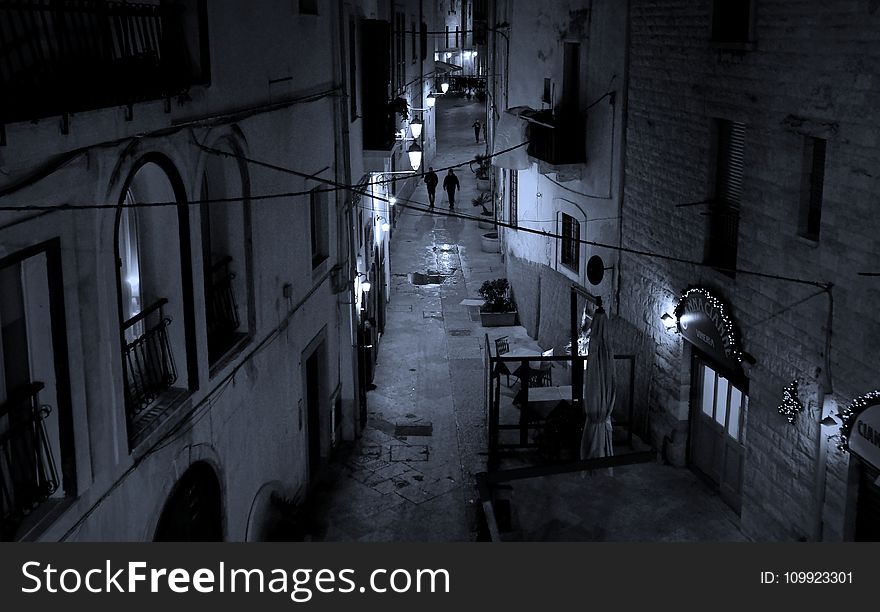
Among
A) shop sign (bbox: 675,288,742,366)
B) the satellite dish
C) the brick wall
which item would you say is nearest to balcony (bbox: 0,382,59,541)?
the brick wall

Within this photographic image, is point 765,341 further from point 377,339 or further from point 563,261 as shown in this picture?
point 377,339

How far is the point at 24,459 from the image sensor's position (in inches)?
300

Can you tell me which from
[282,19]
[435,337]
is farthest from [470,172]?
[282,19]

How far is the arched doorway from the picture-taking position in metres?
10.1

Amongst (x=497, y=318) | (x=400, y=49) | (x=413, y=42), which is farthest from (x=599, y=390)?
(x=413, y=42)

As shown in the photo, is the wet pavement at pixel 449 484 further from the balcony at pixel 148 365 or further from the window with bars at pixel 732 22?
the window with bars at pixel 732 22

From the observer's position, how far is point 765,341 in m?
13.8

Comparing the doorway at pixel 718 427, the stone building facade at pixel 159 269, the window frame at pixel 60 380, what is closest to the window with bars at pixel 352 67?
the stone building facade at pixel 159 269

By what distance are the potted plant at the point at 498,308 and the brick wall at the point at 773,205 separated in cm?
838

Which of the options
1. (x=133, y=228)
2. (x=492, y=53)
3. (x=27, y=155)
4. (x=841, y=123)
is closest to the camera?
(x=27, y=155)

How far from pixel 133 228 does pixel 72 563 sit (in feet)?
12.3

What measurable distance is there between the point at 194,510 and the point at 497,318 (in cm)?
1615

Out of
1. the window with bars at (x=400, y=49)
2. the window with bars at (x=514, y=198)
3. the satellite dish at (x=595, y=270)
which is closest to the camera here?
the satellite dish at (x=595, y=270)

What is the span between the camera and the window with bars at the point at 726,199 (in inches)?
582
